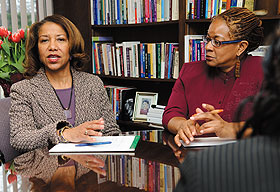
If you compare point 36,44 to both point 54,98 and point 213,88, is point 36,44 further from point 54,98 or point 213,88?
point 213,88

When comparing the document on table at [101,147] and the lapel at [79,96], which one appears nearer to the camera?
the document on table at [101,147]

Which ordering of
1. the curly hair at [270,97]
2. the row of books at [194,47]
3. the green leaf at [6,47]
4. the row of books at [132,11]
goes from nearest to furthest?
the curly hair at [270,97] → the green leaf at [6,47] → the row of books at [194,47] → the row of books at [132,11]

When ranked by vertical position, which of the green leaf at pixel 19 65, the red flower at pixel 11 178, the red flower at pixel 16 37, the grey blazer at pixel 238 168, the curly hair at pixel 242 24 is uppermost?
the curly hair at pixel 242 24

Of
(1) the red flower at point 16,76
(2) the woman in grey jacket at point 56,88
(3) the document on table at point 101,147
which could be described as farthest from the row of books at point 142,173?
(1) the red flower at point 16,76

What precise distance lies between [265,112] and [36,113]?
1.52 meters

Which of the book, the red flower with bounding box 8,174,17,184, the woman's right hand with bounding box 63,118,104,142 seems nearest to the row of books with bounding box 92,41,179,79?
the book

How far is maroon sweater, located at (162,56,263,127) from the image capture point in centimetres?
161

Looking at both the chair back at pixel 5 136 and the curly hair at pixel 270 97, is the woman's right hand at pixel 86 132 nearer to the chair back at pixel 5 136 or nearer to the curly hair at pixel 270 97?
the chair back at pixel 5 136

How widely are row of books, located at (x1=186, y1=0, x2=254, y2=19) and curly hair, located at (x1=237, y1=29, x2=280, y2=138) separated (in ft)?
6.46

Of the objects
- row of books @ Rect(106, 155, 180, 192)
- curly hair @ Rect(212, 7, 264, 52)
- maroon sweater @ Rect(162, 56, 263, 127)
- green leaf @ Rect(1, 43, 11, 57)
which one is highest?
curly hair @ Rect(212, 7, 264, 52)

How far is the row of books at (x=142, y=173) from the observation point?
1.00 meters

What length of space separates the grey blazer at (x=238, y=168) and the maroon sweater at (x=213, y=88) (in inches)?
48.0

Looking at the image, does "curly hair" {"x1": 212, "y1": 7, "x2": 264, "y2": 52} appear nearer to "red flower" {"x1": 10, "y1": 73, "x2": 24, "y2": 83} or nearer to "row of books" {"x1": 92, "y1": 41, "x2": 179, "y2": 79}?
"row of books" {"x1": 92, "y1": 41, "x2": 179, "y2": 79}

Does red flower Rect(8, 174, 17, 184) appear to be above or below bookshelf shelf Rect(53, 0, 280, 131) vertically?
below
